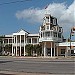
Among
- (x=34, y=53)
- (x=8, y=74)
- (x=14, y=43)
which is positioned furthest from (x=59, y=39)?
(x=8, y=74)

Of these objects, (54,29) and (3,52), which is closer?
(54,29)

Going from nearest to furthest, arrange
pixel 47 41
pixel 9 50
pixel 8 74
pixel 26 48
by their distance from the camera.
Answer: pixel 8 74 → pixel 47 41 → pixel 26 48 → pixel 9 50

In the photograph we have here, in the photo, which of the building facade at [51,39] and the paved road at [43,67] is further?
the building facade at [51,39]

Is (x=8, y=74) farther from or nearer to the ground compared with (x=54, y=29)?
nearer to the ground

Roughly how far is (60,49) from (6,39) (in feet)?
72.4

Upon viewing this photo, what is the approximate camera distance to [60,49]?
86.3 meters

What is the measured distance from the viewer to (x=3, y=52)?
97938 millimetres

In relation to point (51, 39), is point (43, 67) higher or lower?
lower

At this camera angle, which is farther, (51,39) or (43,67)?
(51,39)

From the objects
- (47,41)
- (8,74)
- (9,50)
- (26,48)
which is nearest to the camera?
(8,74)

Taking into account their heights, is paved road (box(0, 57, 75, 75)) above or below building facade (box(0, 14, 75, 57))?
below

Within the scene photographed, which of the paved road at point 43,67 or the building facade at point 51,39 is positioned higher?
the building facade at point 51,39

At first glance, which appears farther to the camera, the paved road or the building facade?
the building facade

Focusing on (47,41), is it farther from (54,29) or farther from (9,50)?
(9,50)
